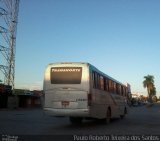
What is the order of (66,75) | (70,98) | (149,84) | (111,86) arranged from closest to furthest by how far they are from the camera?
1. (70,98)
2. (66,75)
3. (111,86)
4. (149,84)

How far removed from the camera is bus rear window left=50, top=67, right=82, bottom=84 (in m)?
18.5

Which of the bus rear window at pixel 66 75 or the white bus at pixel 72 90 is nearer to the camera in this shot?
the white bus at pixel 72 90

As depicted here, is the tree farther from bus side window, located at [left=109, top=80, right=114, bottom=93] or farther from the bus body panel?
the bus body panel

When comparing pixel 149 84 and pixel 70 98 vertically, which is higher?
pixel 149 84

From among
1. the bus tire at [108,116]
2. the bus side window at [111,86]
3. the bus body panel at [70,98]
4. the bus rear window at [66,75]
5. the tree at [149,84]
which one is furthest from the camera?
the tree at [149,84]

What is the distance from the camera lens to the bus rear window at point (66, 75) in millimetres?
18547

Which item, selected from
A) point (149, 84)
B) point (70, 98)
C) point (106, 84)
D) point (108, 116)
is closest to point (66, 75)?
point (70, 98)

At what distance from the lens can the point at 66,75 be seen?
18797 millimetres

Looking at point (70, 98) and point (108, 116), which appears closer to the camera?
point (70, 98)

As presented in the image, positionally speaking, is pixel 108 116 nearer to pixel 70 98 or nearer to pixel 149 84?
pixel 70 98

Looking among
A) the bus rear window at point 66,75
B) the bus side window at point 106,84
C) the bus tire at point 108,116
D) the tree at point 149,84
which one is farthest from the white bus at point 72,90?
the tree at point 149,84

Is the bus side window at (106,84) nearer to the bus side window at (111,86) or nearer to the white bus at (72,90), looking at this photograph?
the bus side window at (111,86)

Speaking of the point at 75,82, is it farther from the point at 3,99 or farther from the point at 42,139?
the point at 3,99

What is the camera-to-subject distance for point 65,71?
61.8ft
